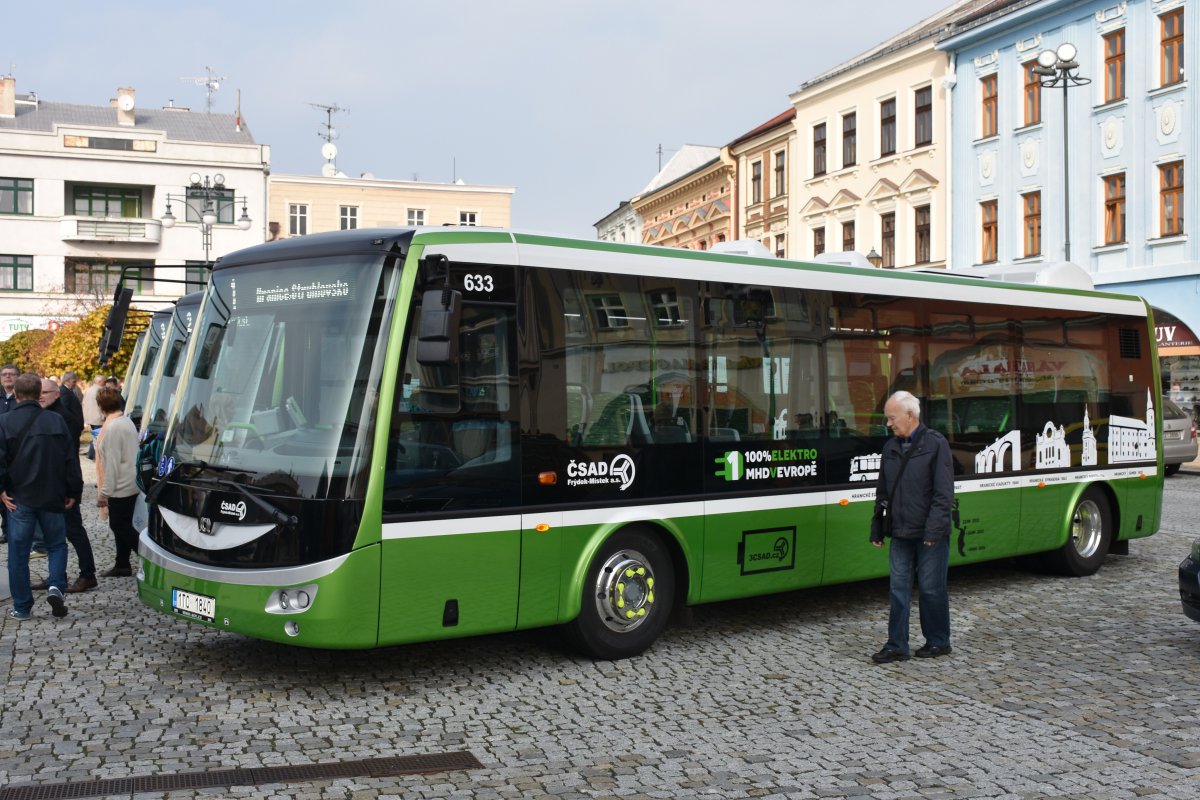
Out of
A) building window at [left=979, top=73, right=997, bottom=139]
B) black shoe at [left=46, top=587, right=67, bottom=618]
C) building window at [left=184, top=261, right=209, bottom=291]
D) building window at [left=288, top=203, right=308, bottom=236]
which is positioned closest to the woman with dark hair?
building window at [left=184, top=261, right=209, bottom=291]

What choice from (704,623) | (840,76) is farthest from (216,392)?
(840,76)

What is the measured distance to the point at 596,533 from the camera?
27.0 ft

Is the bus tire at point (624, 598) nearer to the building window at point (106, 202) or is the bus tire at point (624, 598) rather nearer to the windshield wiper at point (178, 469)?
the windshield wiper at point (178, 469)

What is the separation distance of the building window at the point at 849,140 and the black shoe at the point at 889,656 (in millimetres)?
36070

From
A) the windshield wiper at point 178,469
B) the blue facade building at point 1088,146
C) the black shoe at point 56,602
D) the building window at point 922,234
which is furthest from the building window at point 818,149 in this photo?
the windshield wiper at point 178,469

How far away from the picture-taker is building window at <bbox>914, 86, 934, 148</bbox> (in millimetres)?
39062

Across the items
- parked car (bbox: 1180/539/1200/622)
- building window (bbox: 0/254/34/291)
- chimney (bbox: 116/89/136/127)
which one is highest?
chimney (bbox: 116/89/136/127)

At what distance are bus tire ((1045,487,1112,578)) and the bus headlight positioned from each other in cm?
754

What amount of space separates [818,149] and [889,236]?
5.50m

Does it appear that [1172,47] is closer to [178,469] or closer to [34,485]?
[34,485]

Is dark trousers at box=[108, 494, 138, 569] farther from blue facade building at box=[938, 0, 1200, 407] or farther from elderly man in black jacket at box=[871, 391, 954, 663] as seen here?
blue facade building at box=[938, 0, 1200, 407]

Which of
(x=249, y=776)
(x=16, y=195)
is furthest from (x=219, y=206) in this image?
(x=249, y=776)

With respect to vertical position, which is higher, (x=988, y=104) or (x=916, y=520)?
(x=988, y=104)

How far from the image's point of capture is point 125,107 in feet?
232
